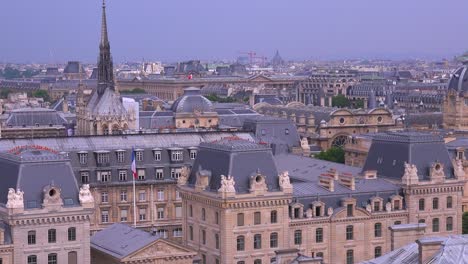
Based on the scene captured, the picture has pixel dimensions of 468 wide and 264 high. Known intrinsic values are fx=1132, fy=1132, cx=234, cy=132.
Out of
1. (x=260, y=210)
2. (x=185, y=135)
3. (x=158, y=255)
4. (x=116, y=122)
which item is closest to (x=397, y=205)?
(x=260, y=210)

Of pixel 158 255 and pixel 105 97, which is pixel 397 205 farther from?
pixel 105 97

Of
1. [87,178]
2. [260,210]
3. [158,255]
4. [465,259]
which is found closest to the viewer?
[465,259]

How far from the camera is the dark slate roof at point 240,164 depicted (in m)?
96.1

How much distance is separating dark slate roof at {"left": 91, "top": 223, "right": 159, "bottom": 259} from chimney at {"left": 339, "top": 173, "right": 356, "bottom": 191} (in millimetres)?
21894

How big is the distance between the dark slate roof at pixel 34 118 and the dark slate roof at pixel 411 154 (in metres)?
97.4

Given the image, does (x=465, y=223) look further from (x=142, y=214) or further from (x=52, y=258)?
(x=52, y=258)

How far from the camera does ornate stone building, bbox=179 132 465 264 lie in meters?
95.3

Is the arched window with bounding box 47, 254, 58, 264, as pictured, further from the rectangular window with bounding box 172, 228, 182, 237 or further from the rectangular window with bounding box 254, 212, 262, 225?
the rectangular window with bounding box 172, 228, 182, 237

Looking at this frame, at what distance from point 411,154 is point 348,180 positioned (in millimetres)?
6807

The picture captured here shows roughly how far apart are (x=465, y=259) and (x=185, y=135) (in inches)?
2922

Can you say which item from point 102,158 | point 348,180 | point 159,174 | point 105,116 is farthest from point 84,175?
point 105,116

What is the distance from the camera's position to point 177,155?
12625cm

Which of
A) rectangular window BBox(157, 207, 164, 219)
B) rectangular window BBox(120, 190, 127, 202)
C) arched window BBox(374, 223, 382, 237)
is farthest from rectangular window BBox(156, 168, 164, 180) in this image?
arched window BBox(374, 223, 382, 237)

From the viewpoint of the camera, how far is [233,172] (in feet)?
315
